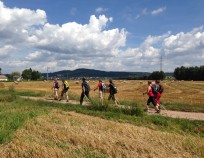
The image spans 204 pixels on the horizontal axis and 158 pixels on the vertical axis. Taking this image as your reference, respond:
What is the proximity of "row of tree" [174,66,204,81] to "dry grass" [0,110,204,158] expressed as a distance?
10958 cm

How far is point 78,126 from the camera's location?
484 inches

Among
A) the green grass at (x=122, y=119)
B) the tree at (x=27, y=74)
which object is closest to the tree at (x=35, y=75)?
the tree at (x=27, y=74)

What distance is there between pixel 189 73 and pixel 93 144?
395ft

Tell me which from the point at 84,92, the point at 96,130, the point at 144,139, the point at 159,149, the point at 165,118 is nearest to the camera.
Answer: the point at 159,149

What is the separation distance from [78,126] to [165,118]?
5136 millimetres

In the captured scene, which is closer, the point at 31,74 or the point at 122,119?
the point at 122,119

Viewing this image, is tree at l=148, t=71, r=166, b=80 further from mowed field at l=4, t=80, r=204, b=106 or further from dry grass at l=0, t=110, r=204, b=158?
dry grass at l=0, t=110, r=204, b=158

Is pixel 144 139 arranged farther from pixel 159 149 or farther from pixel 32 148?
pixel 32 148

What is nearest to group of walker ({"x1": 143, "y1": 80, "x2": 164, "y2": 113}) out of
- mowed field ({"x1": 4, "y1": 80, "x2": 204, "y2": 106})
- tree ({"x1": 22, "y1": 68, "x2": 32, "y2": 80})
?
mowed field ({"x1": 4, "y1": 80, "x2": 204, "y2": 106})

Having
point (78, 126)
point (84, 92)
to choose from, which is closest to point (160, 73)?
point (84, 92)

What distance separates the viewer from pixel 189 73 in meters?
125

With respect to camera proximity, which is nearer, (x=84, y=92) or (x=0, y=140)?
(x=0, y=140)

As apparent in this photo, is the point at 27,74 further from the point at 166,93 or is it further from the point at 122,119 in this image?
the point at 122,119

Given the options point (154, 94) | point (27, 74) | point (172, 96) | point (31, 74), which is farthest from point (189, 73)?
point (154, 94)
